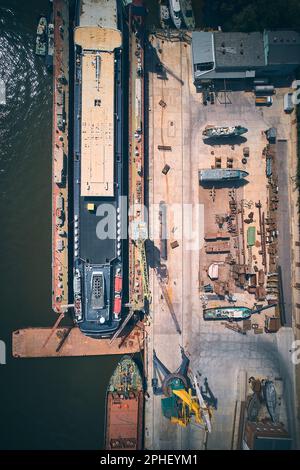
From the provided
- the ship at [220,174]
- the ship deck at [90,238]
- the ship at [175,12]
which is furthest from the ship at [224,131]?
the ship deck at [90,238]

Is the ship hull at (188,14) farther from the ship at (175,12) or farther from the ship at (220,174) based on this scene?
the ship at (220,174)

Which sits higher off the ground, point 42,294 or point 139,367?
point 42,294

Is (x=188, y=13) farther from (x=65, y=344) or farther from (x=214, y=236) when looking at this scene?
(x=65, y=344)

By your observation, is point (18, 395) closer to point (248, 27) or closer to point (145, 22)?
point (145, 22)

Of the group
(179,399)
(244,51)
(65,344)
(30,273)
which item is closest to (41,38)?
(244,51)

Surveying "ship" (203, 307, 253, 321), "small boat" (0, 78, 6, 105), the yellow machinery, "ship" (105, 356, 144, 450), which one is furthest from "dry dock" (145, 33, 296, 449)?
"small boat" (0, 78, 6, 105)

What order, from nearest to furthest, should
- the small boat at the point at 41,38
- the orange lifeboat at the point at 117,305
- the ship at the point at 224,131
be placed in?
the orange lifeboat at the point at 117,305
the small boat at the point at 41,38
the ship at the point at 224,131

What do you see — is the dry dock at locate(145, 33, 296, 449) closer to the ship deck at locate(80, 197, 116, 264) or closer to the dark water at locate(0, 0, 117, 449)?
the ship deck at locate(80, 197, 116, 264)

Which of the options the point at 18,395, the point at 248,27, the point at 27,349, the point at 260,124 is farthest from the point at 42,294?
the point at 248,27
